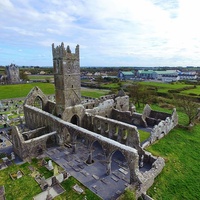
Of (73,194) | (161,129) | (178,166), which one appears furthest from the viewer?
(161,129)

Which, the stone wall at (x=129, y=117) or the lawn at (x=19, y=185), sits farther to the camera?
the stone wall at (x=129, y=117)

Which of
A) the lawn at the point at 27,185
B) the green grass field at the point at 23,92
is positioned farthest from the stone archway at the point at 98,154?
the green grass field at the point at 23,92

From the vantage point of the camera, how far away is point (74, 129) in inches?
782

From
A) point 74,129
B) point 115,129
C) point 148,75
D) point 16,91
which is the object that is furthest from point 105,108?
point 148,75

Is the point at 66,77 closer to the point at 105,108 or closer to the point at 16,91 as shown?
the point at 105,108

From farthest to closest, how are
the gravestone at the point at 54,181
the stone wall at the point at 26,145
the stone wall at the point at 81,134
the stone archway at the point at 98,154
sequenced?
the stone archway at the point at 98,154
the stone wall at the point at 26,145
the gravestone at the point at 54,181
the stone wall at the point at 81,134

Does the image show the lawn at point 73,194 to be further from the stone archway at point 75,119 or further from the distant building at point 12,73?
the distant building at point 12,73

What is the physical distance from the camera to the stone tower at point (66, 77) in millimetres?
22453

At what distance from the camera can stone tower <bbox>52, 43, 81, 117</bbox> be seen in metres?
22.5

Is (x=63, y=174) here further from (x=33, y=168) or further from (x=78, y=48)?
(x=78, y=48)

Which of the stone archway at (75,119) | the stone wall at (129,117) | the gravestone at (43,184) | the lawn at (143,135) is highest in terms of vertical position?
the stone archway at (75,119)

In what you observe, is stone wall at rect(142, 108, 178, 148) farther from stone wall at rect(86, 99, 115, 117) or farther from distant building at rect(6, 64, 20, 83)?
distant building at rect(6, 64, 20, 83)

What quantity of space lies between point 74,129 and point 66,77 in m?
7.74

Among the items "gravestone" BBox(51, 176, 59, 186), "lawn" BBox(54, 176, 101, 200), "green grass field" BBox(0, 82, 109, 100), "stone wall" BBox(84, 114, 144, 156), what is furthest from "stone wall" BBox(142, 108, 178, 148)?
"green grass field" BBox(0, 82, 109, 100)
